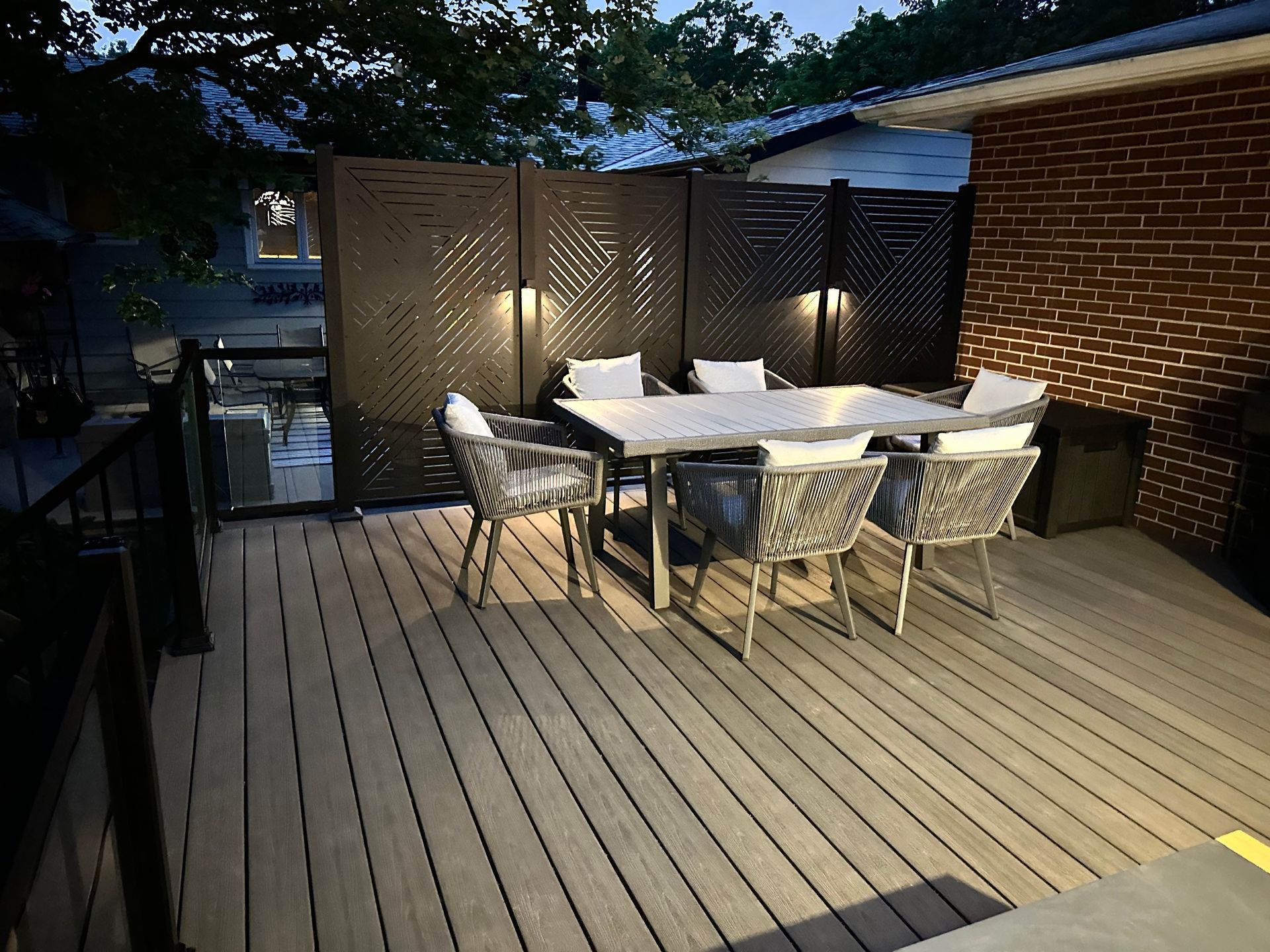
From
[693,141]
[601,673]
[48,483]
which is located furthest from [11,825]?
[693,141]

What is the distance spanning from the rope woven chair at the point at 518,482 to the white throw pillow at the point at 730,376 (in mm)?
1871

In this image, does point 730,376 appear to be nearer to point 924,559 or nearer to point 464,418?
point 924,559

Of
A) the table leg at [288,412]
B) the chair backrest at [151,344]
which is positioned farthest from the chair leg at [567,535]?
the chair backrest at [151,344]

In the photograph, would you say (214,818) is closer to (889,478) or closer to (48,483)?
(889,478)

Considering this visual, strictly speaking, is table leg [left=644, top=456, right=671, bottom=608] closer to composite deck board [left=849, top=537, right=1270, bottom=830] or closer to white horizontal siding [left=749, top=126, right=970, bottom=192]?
composite deck board [left=849, top=537, right=1270, bottom=830]

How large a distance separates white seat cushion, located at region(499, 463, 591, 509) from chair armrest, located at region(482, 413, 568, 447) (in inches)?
21.5

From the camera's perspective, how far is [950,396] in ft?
19.2

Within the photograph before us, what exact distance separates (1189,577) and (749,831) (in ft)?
11.2

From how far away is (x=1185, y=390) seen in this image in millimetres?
5336

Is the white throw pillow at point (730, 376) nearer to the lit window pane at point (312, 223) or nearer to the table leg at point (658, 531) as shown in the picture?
the table leg at point (658, 531)

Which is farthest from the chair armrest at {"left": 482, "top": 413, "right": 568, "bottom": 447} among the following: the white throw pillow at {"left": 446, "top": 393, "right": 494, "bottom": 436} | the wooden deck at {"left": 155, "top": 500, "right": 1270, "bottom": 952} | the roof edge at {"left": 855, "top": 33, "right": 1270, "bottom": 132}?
the roof edge at {"left": 855, "top": 33, "right": 1270, "bottom": 132}

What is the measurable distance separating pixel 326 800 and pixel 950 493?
2.72 m

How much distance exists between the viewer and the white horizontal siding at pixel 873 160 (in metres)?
8.58

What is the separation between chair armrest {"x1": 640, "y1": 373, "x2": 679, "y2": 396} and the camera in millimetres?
5828
